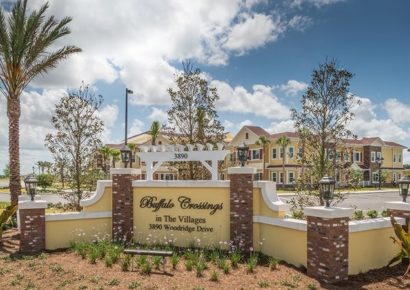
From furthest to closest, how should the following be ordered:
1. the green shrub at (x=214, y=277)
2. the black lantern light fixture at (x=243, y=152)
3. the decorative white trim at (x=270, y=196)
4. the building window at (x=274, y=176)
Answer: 1. the building window at (x=274, y=176)
2. the black lantern light fixture at (x=243, y=152)
3. the decorative white trim at (x=270, y=196)
4. the green shrub at (x=214, y=277)

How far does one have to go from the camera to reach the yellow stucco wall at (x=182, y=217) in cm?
1245

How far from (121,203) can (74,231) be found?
6.21 ft

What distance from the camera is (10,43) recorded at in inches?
700

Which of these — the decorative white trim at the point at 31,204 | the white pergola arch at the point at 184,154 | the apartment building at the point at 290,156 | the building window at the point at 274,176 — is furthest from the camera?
the building window at the point at 274,176

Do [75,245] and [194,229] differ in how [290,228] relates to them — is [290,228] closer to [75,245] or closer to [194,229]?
[194,229]

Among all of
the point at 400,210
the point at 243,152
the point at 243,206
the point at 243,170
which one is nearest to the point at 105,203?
the point at 243,206

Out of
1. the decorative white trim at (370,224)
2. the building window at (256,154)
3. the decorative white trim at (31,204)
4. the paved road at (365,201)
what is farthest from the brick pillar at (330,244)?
the building window at (256,154)

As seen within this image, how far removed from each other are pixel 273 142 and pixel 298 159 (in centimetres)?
3413

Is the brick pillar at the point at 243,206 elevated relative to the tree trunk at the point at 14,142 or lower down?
lower down

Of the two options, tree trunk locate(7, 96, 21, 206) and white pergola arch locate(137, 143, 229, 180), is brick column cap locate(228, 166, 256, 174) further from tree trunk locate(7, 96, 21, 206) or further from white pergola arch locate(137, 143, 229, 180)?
tree trunk locate(7, 96, 21, 206)

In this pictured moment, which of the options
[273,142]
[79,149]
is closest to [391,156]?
[273,142]

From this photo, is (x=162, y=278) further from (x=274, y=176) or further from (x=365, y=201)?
(x=274, y=176)

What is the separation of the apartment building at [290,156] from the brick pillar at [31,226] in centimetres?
2981

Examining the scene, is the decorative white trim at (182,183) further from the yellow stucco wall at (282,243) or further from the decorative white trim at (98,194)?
the yellow stucco wall at (282,243)
